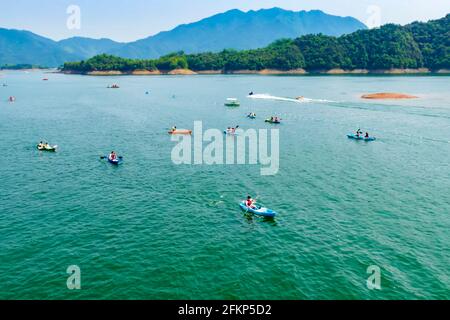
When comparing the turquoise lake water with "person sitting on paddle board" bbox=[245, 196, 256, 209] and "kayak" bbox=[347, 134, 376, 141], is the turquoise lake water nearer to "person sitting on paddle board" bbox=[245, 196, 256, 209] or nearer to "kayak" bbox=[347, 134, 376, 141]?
"person sitting on paddle board" bbox=[245, 196, 256, 209]

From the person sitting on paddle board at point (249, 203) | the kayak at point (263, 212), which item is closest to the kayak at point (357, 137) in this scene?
the person sitting on paddle board at point (249, 203)

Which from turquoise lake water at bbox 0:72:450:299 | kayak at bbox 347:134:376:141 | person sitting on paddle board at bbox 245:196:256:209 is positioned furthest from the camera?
kayak at bbox 347:134:376:141

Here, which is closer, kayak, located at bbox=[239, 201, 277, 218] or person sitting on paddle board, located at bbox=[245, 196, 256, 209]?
kayak, located at bbox=[239, 201, 277, 218]

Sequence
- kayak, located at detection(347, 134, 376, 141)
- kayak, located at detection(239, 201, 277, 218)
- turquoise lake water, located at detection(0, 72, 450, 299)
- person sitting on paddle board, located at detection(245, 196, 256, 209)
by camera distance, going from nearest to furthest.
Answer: turquoise lake water, located at detection(0, 72, 450, 299) → kayak, located at detection(239, 201, 277, 218) → person sitting on paddle board, located at detection(245, 196, 256, 209) → kayak, located at detection(347, 134, 376, 141)

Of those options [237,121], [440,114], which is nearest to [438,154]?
[440,114]

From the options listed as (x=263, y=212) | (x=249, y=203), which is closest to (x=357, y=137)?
(x=249, y=203)

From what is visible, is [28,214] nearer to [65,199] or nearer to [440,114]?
[65,199]

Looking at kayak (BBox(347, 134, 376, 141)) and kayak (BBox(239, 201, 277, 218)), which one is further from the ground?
kayak (BBox(347, 134, 376, 141))

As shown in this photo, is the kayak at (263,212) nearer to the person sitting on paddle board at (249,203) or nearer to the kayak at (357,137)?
the person sitting on paddle board at (249,203)

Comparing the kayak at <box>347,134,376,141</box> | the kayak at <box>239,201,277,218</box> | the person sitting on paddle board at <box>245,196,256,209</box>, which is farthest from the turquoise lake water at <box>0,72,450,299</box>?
the kayak at <box>347,134,376,141</box>
